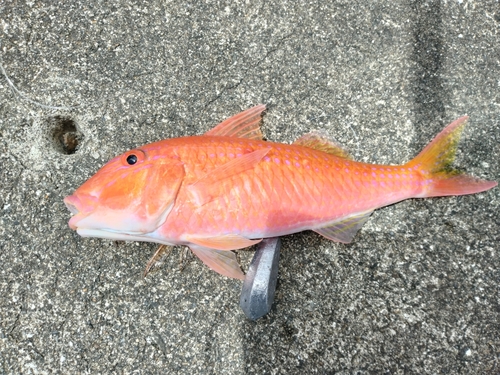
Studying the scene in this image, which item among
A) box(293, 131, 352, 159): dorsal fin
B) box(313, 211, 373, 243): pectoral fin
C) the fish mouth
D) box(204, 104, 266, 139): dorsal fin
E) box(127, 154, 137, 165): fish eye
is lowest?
box(313, 211, 373, 243): pectoral fin

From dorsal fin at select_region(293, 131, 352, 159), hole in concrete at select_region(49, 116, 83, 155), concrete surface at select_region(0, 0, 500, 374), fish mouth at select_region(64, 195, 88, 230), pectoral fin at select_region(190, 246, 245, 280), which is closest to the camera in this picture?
fish mouth at select_region(64, 195, 88, 230)

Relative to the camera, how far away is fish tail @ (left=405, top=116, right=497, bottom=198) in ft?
7.45

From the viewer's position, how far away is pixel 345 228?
2.23 m

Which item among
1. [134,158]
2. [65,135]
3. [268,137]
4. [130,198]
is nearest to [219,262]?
[130,198]

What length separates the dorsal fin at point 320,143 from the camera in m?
2.31

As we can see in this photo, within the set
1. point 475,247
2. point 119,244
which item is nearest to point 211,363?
point 119,244

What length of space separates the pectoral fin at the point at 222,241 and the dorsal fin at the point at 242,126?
0.60 meters

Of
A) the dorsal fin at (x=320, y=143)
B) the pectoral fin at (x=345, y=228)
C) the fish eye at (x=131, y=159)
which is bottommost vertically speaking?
the pectoral fin at (x=345, y=228)

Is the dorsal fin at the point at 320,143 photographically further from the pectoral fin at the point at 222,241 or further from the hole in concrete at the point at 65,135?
the hole in concrete at the point at 65,135

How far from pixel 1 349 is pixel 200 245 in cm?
132

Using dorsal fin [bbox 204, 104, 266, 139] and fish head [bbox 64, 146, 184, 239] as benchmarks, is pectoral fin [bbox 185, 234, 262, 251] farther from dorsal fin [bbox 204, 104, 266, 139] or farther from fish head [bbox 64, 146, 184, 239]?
dorsal fin [bbox 204, 104, 266, 139]

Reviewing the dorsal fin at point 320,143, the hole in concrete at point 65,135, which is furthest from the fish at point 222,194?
the hole in concrete at point 65,135

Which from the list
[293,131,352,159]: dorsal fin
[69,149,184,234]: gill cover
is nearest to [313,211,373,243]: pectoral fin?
[293,131,352,159]: dorsal fin

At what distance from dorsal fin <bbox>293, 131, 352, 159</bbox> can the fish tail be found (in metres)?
0.41
